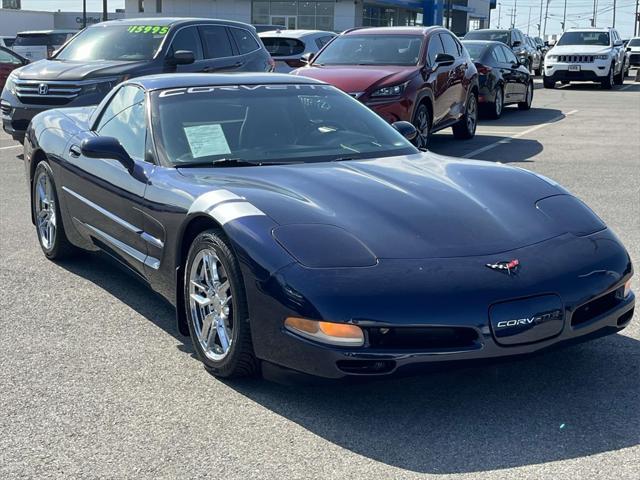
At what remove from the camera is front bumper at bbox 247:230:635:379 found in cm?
366

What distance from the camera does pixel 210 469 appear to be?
3428mm

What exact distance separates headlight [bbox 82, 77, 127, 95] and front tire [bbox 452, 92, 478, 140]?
508 centimetres

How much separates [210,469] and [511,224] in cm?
173

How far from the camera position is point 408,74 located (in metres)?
12.0

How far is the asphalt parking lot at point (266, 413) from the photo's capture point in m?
3.46

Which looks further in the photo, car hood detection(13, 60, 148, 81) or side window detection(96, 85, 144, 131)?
car hood detection(13, 60, 148, 81)

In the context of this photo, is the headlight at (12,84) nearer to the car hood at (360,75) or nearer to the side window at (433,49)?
the car hood at (360,75)

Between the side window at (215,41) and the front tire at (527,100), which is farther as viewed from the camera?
the front tire at (527,100)

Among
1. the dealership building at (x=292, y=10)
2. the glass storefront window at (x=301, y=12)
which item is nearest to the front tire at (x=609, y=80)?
the dealership building at (x=292, y=10)

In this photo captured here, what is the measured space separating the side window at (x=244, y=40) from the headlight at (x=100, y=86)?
7.62ft

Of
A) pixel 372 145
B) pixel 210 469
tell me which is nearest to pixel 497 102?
pixel 372 145

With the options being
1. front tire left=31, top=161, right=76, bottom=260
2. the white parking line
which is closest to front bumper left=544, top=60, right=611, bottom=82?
the white parking line

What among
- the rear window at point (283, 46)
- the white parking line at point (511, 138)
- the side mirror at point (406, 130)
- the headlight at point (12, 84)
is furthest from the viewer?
the rear window at point (283, 46)

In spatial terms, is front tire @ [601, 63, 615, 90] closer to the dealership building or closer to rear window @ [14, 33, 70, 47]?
rear window @ [14, 33, 70, 47]
